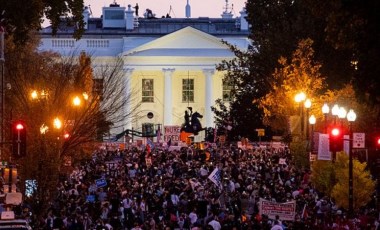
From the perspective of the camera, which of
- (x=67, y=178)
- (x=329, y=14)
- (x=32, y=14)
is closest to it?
(x=329, y=14)

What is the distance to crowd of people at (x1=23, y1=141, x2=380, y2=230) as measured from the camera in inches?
1125

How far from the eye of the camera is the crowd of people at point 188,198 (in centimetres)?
2856

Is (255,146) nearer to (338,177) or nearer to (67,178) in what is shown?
(67,178)

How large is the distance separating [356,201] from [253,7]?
4002cm

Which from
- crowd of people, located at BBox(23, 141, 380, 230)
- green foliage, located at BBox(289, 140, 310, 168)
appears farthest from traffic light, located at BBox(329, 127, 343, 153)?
green foliage, located at BBox(289, 140, 310, 168)

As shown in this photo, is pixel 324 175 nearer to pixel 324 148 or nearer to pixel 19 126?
pixel 324 148

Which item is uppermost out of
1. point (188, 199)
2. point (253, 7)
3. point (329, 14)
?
point (253, 7)

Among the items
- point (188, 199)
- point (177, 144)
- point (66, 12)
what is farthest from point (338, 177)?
point (177, 144)

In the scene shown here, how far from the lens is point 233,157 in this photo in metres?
54.3

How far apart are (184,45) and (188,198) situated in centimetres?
7175

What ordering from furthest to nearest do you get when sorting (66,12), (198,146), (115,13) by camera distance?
1. (115,13)
2. (198,146)
3. (66,12)

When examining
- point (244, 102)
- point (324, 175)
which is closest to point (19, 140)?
point (324, 175)

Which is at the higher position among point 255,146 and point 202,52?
point 202,52

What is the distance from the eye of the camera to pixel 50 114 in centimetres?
3803
